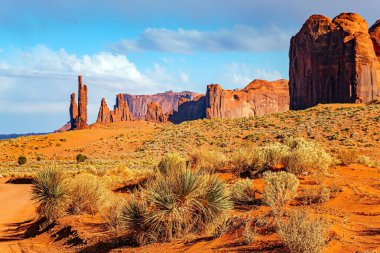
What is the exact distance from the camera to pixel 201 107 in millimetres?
163375

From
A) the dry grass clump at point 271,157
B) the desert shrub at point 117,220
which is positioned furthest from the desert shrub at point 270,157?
the desert shrub at point 117,220

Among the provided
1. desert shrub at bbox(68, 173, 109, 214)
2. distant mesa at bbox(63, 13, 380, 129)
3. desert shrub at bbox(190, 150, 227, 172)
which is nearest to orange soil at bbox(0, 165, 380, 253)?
desert shrub at bbox(68, 173, 109, 214)

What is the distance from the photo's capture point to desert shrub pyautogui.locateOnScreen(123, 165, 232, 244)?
7.89 m

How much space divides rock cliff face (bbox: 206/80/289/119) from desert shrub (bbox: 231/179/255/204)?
129 m

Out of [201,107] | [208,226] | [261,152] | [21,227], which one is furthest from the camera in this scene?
[201,107]

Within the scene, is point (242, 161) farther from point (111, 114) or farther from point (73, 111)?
point (111, 114)

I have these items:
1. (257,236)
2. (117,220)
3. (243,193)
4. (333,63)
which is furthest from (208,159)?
(333,63)

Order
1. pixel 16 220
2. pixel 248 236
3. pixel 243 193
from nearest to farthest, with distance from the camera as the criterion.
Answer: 1. pixel 248 236
2. pixel 243 193
3. pixel 16 220

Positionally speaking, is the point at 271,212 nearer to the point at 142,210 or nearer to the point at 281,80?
the point at 142,210

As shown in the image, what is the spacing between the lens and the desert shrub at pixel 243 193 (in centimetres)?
1017

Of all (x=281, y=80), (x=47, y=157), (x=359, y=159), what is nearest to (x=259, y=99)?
(x=281, y=80)

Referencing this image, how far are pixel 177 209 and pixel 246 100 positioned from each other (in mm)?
138051

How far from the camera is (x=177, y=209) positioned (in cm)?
792

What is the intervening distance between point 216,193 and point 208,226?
74 centimetres
